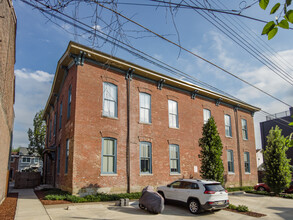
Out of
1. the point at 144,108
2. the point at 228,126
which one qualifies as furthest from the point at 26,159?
the point at 228,126

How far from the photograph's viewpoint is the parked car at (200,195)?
37.6 feet

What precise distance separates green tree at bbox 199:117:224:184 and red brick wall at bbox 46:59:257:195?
3.36m

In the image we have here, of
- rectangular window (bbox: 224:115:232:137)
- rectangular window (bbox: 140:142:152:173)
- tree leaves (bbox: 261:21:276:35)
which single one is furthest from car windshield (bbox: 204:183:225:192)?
rectangular window (bbox: 224:115:232:137)

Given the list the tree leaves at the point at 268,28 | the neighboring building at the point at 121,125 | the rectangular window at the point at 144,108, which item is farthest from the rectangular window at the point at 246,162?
the tree leaves at the point at 268,28

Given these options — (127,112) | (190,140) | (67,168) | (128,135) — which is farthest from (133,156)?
(190,140)

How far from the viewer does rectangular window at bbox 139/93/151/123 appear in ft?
61.0

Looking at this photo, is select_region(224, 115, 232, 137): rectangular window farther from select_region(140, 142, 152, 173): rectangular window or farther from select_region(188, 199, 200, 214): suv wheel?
select_region(188, 199, 200, 214): suv wheel

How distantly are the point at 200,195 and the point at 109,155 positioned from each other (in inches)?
268

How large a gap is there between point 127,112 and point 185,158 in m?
6.76

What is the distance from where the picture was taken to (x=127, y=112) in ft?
57.9

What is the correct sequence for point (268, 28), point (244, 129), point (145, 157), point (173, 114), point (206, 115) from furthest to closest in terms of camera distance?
point (244, 129)
point (206, 115)
point (173, 114)
point (145, 157)
point (268, 28)

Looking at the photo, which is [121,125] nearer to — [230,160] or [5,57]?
[5,57]

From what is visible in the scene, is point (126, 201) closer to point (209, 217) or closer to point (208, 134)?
point (209, 217)

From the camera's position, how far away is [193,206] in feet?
38.8
